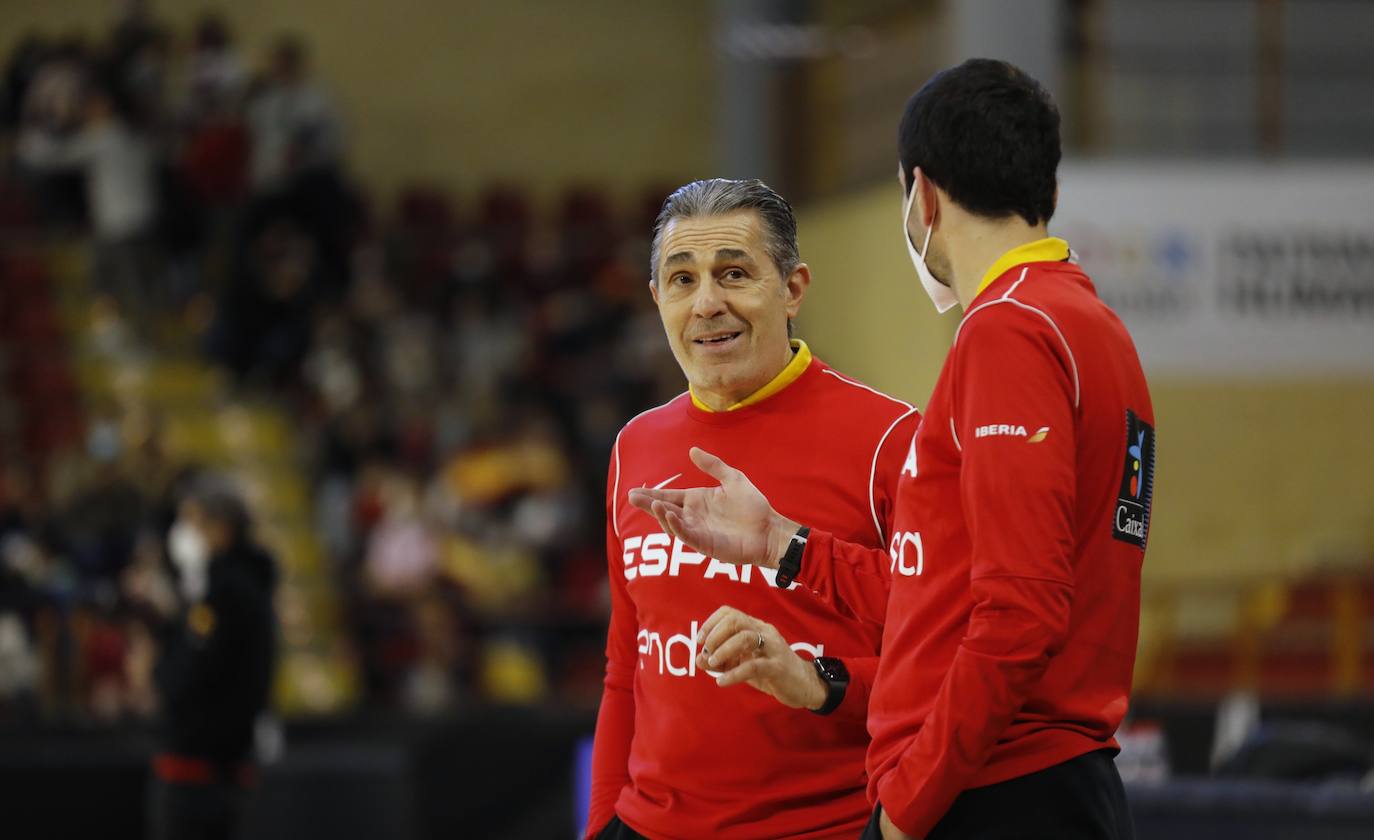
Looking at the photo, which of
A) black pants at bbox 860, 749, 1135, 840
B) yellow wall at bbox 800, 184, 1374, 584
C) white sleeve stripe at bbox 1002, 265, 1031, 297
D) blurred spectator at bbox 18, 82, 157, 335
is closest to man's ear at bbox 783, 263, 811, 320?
white sleeve stripe at bbox 1002, 265, 1031, 297

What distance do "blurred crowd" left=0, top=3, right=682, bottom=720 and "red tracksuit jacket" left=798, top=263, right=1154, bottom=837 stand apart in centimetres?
749

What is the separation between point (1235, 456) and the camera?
1135 centimetres

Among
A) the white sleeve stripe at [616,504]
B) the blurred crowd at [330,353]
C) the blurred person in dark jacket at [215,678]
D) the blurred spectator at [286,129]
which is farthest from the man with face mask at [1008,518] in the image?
the blurred spectator at [286,129]

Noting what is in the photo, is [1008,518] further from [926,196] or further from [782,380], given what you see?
[782,380]

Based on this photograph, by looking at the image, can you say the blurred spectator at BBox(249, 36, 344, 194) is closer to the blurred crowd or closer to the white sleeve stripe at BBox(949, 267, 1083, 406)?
the blurred crowd

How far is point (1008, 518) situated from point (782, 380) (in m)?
0.88

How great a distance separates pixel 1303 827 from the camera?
5348 millimetres

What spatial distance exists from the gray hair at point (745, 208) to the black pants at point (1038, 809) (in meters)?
1.01

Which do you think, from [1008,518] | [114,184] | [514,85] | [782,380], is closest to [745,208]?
[782,380]

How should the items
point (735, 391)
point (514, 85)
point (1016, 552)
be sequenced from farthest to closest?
point (514, 85) < point (735, 391) < point (1016, 552)

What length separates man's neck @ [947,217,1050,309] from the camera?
248 cm

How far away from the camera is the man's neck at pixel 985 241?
2484 mm

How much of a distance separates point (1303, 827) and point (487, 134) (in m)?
12.1

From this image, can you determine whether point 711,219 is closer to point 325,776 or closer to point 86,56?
point 325,776
